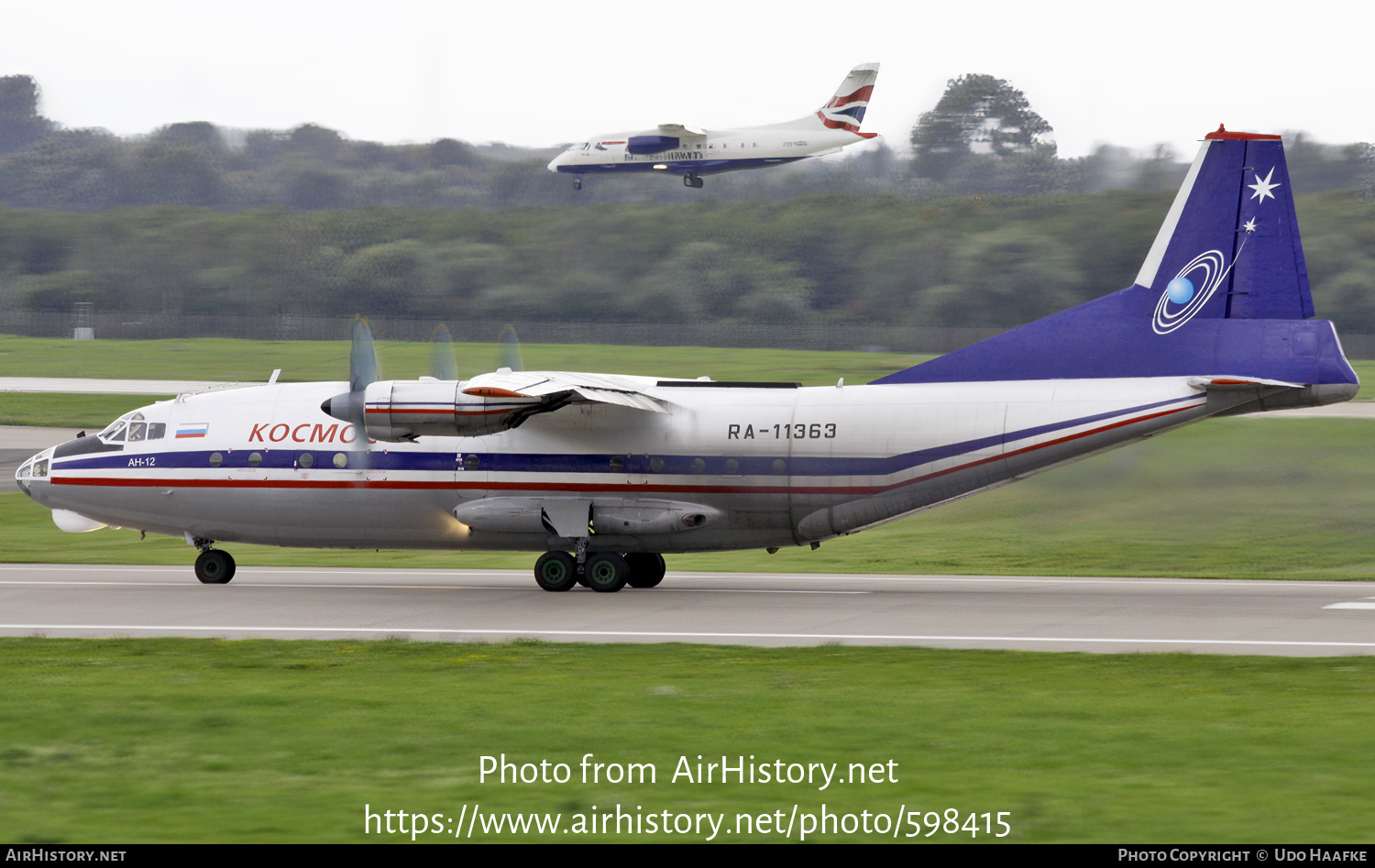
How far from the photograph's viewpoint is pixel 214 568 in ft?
83.8

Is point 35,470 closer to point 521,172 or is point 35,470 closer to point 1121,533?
point 1121,533

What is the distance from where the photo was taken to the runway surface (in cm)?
1894

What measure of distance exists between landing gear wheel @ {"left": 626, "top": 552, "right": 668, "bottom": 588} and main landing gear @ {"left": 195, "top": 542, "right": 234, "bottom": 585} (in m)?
7.44

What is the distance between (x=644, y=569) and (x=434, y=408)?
5641 millimetres

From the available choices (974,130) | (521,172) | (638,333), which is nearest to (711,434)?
(638,333)

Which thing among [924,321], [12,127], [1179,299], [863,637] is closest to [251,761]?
[863,637]

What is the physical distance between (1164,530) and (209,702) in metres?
24.1

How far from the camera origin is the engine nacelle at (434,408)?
71.9 feet

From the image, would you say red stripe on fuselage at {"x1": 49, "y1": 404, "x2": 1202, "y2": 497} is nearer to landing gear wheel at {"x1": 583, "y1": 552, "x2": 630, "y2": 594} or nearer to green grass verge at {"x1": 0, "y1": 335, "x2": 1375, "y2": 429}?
landing gear wheel at {"x1": 583, "y1": 552, "x2": 630, "y2": 594}

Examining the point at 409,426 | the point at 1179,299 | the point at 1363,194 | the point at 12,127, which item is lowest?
the point at 409,426

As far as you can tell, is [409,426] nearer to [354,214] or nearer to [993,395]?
[993,395]

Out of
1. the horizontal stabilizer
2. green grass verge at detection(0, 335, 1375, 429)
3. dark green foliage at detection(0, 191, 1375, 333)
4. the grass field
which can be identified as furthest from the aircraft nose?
dark green foliage at detection(0, 191, 1375, 333)

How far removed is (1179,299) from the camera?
74.9 ft

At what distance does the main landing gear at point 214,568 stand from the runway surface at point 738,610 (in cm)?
26
